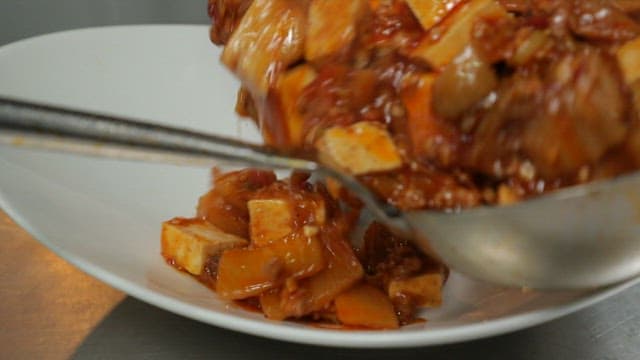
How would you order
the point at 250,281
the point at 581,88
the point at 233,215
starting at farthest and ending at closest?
the point at 233,215, the point at 250,281, the point at 581,88

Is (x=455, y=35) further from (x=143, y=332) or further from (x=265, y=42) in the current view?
(x=143, y=332)

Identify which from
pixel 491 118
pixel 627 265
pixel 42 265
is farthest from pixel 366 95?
pixel 42 265

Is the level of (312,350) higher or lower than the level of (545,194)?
lower

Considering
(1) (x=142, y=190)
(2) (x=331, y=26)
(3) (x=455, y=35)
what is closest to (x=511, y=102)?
(3) (x=455, y=35)

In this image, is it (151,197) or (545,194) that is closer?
(545,194)

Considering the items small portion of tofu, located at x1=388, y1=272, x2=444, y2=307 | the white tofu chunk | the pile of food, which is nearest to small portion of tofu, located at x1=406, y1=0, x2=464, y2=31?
the pile of food

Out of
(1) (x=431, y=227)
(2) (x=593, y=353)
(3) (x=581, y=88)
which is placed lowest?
(2) (x=593, y=353)

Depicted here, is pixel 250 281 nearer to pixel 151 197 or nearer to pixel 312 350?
pixel 312 350

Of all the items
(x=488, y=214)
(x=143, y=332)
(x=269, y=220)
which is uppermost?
(x=488, y=214)
